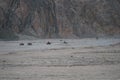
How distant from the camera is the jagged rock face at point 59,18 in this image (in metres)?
139

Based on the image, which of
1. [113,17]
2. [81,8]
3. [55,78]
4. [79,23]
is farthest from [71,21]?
[55,78]

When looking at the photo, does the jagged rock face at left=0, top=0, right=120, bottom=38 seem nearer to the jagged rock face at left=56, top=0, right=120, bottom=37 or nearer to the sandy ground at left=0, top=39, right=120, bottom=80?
the jagged rock face at left=56, top=0, right=120, bottom=37

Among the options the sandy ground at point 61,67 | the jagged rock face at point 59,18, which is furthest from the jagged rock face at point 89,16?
the sandy ground at point 61,67

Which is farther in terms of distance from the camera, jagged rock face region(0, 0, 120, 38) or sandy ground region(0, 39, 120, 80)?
jagged rock face region(0, 0, 120, 38)

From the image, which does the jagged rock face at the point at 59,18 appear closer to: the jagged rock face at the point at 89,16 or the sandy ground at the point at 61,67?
the jagged rock face at the point at 89,16

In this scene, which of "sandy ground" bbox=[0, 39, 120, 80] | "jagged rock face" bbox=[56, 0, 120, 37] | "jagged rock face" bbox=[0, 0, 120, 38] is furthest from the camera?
"jagged rock face" bbox=[56, 0, 120, 37]

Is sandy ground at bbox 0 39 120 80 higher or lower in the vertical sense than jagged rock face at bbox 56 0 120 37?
higher

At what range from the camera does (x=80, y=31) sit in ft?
484

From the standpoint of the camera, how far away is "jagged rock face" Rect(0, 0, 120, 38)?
139 m

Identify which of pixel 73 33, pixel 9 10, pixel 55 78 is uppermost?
pixel 55 78

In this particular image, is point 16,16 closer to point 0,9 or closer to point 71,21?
point 0,9

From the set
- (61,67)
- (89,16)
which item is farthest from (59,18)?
(61,67)

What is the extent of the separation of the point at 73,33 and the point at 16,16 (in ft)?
92.8

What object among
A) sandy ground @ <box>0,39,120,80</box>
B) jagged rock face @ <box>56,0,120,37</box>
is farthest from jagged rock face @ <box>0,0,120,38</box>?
sandy ground @ <box>0,39,120,80</box>
